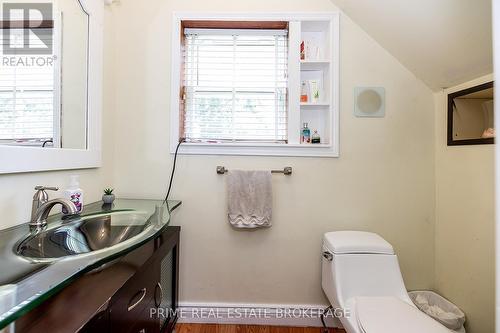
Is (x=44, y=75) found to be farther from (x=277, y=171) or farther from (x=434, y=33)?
(x=434, y=33)

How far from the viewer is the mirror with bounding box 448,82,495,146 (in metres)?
1.26

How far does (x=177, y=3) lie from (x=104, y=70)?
0.65 metres

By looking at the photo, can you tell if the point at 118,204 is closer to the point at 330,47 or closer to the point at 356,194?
the point at 356,194

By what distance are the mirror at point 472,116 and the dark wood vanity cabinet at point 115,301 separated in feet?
5.66

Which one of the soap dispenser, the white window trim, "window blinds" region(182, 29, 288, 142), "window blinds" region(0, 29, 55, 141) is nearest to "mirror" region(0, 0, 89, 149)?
"window blinds" region(0, 29, 55, 141)

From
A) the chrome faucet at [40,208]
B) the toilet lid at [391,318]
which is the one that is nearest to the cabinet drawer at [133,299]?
the chrome faucet at [40,208]

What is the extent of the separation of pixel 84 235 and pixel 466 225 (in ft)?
6.41

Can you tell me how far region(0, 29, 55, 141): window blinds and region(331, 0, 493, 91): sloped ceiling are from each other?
1.67 m

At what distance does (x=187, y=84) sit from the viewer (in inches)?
64.6

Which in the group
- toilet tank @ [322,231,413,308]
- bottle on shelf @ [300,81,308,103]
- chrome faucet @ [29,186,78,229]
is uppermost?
bottle on shelf @ [300,81,308,103]

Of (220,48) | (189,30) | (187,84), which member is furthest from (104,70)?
(220,48)

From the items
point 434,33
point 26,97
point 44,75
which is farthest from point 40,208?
point 434,33

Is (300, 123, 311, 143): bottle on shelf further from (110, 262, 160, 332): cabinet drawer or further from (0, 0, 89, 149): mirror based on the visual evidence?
(0, 0, 89, 149): mirror

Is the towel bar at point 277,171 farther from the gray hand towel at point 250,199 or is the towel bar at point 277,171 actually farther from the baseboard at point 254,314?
the baseboard at point 254,314
